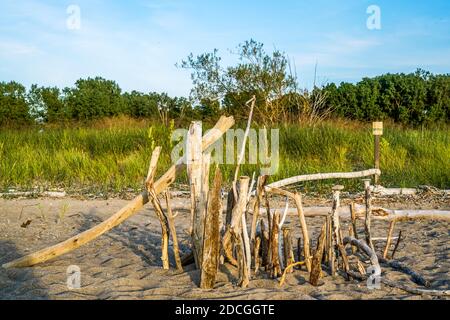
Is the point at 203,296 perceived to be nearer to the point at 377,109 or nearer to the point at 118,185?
the point at 118,185

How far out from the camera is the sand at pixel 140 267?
3184 millimetres

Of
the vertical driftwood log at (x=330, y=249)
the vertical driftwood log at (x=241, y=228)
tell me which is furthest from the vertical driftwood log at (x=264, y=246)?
the vertical driftwood log at (x=330, y=249)

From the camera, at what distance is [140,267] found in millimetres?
3816

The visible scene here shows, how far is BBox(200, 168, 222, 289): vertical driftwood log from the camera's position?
10.6ft

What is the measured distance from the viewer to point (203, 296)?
3.12 meters

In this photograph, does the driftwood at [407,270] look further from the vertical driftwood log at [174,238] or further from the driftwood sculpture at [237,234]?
the vertical driftwood log at [174,238]

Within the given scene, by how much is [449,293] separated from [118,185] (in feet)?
19.0

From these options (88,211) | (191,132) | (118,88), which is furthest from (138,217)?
(118,88)

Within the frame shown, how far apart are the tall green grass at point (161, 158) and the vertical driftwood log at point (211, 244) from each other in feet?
14.1

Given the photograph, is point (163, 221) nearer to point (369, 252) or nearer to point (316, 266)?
point (316, 266)

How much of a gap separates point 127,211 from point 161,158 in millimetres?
6597

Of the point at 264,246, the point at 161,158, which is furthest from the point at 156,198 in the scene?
the point at 161,158

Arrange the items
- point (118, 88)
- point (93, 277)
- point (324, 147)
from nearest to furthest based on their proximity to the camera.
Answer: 1. point (93, 277)
2. point (324, 147)
3. point (118, 88)
